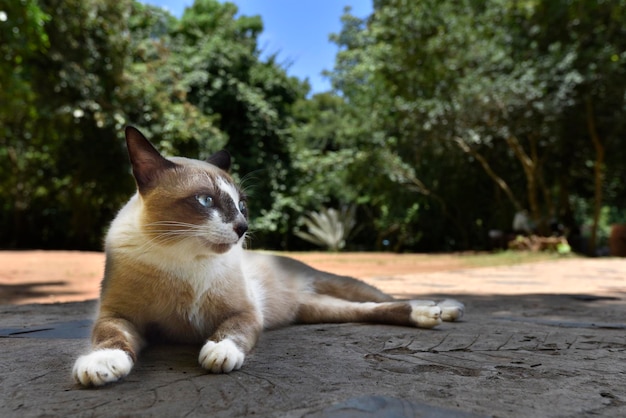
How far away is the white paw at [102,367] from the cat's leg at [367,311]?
47.5 inches

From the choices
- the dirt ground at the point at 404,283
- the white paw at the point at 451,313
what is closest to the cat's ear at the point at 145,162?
the white paw at the point at 451,313

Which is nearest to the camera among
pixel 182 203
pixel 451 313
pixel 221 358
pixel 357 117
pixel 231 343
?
pixel 221 358

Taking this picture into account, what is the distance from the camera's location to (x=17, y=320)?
300 cm

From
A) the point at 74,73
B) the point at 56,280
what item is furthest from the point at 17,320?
the point at 74,73

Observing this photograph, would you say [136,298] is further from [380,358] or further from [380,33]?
[380,33]

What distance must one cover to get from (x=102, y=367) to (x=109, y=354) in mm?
83

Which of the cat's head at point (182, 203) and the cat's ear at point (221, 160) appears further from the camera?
the cat's ear at point (221, 160)

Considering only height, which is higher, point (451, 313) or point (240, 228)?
point (240, 228)

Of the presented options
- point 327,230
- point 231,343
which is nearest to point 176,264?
point 231,343

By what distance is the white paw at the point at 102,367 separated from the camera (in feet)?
4.85

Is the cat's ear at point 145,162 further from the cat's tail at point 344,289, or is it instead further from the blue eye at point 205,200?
the cat's tail at point 344,289

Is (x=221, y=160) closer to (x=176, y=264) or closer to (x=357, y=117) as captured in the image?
(x=176, y=264)

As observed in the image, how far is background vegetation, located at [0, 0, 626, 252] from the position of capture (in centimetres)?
1103

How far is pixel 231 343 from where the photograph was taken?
5.71 ft
